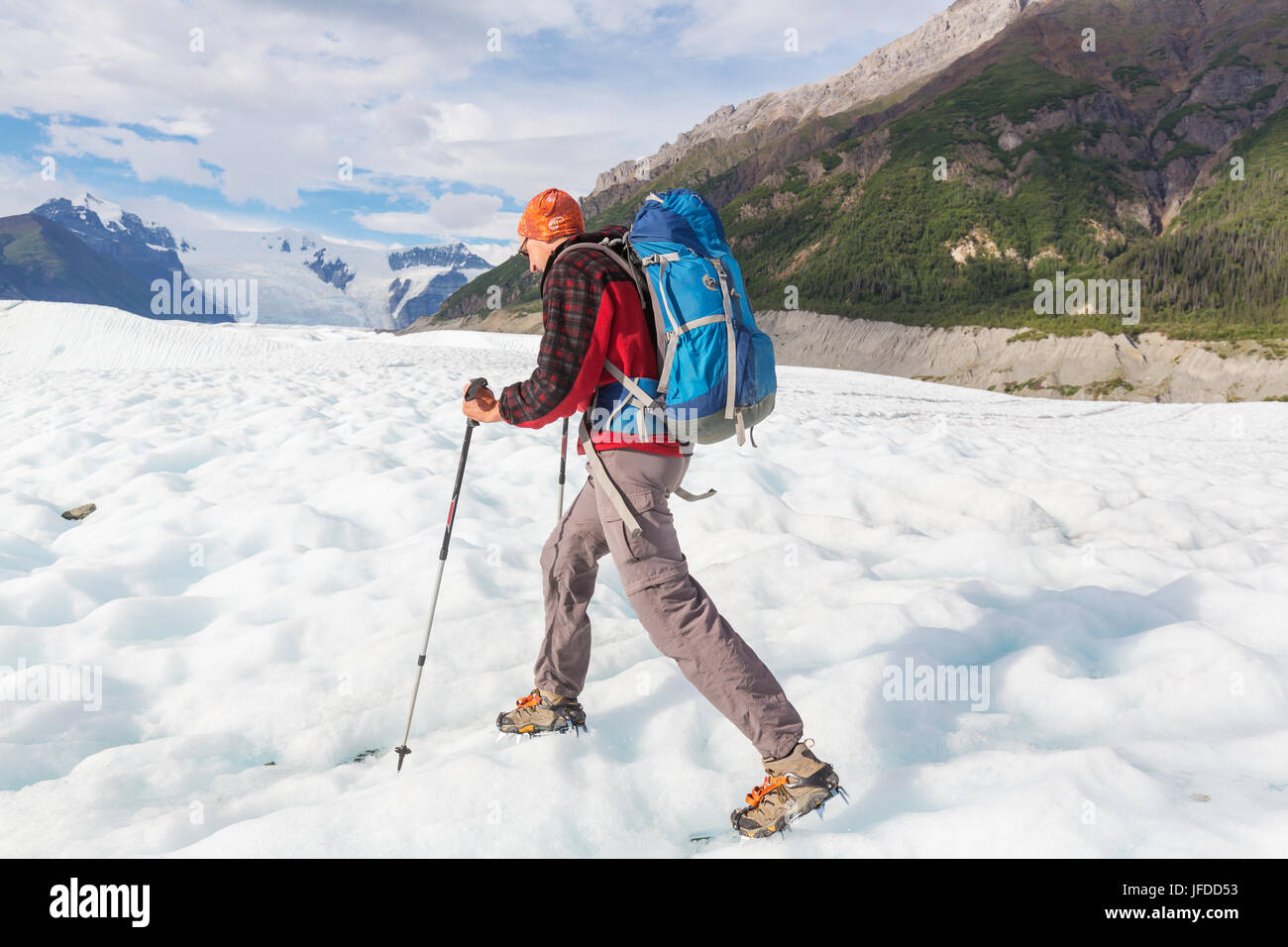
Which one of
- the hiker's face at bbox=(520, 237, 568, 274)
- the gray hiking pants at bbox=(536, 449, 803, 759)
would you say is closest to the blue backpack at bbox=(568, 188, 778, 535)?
the gray hiking pants at bbox=(536, 449, 803, 759)

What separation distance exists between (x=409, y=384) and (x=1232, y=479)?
15.0m

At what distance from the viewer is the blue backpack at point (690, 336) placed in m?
3.41

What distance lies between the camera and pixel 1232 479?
33.4 ft

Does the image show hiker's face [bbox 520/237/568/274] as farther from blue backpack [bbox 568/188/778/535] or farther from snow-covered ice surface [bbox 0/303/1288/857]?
snow-covered ice surface [bbox 0/303/1288/857]

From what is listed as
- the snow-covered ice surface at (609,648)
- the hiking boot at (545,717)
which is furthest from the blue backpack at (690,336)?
the snow-covered ice surface at (609,648)

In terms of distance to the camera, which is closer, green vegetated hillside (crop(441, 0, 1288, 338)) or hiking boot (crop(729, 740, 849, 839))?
hiking boot (crop(729, 740, 849, 839))

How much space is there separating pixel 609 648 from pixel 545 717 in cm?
118

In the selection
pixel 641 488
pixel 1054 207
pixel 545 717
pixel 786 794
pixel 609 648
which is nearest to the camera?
pixel 786 794

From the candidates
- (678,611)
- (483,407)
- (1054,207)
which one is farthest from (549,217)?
(1054,207)

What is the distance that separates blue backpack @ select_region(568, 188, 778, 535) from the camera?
341 centimetres

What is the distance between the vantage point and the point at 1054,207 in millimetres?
159500

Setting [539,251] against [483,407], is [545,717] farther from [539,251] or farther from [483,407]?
[539,251]

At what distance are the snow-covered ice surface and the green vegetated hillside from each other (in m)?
120

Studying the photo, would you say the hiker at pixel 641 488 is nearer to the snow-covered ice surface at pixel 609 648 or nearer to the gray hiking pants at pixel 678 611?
the gray hiking pants at pixel 678 611
